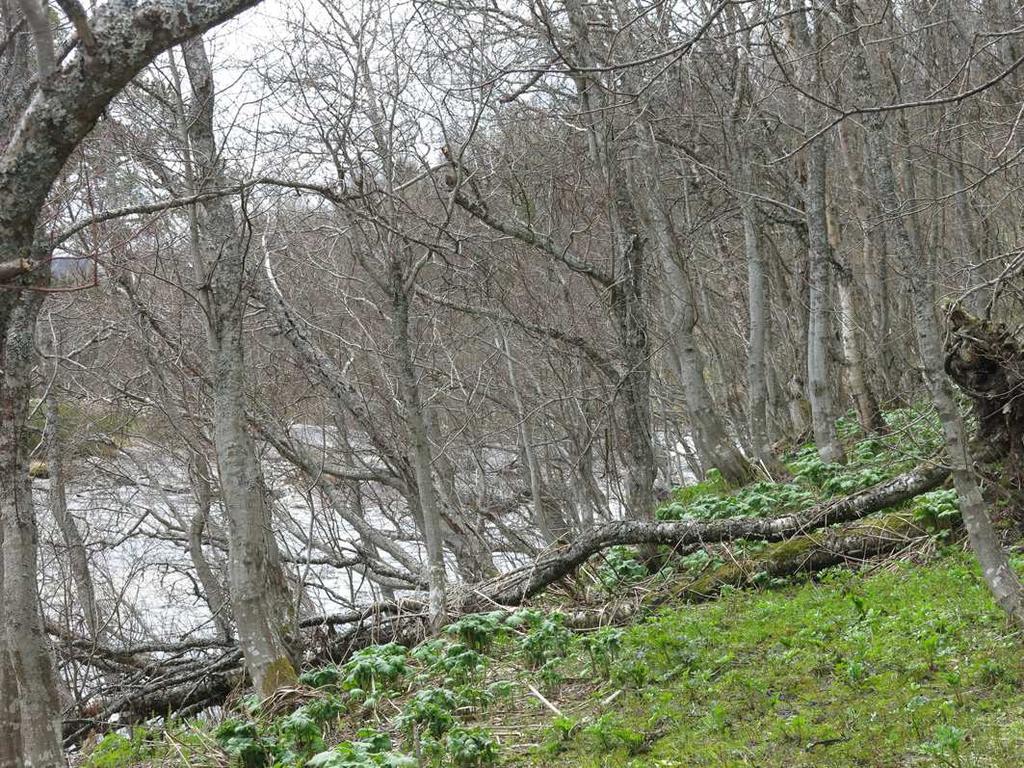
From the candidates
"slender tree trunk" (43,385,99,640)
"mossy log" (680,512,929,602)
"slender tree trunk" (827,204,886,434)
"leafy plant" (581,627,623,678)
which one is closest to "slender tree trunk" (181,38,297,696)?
→ "leafy plant" (581,627,623,678)

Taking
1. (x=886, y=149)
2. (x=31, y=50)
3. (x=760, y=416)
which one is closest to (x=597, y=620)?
(x=886, y=149)

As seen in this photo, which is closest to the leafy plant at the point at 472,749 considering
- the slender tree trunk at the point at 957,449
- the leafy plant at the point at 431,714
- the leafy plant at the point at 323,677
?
the leafy plant at the point at 431,714

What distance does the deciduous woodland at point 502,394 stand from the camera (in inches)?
183

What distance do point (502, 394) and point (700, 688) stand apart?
364 inches

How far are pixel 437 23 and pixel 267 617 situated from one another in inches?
228

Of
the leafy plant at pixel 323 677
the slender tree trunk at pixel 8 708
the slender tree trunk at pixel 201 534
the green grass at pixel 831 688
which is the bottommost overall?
the green grass at pixel 831 688

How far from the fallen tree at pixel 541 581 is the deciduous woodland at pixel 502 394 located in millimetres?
30

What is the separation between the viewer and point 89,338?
13.6m

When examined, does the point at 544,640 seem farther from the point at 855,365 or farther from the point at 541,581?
the point at 855,365

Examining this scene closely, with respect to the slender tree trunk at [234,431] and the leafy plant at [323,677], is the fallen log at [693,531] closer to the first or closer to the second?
the leafy plant at [323,677]

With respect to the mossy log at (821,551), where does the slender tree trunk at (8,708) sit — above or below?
above

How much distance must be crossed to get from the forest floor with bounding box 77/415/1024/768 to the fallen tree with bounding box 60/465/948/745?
17cm

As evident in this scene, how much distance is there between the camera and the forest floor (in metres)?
4.15

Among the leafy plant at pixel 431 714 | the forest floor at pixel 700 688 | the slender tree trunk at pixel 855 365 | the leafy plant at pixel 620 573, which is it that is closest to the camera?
the forest floor at pixel 700 688
